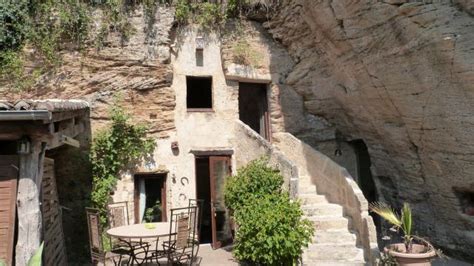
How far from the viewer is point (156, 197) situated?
31.3 ft

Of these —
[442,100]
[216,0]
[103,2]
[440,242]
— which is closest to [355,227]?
[440,242]

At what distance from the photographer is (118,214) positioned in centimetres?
816

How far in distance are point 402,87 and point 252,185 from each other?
3724 millimetres

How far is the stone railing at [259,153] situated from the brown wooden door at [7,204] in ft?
17.0

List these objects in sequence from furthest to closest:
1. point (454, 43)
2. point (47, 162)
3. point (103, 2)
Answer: point (103, 2) → point (47, 162) → point (454, 43)

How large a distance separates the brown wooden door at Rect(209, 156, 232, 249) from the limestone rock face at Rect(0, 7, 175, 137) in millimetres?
1507

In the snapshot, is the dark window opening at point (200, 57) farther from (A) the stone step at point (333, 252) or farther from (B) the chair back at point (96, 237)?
(A) the stone step at point (333, 252)

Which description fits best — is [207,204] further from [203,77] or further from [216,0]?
[216,0]

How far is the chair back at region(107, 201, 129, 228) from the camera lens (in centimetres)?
808

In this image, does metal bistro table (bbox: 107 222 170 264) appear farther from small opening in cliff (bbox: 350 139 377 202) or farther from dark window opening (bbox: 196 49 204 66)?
small opening in cliff (bbox: 350 139 377 202)

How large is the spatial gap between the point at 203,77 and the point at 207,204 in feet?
11.7

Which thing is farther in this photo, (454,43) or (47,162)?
(47,162)

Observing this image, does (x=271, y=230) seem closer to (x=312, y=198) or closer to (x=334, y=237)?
(x=334, y=237)

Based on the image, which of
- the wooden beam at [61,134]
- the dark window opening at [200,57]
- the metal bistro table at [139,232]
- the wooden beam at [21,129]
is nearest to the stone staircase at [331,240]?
the metal bistro table at [139,232]
